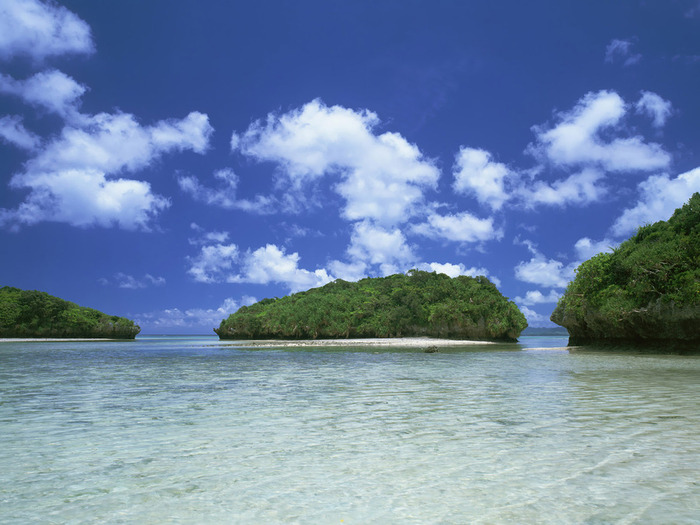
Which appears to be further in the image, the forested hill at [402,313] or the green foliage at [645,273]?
the forested hill at [402,313]

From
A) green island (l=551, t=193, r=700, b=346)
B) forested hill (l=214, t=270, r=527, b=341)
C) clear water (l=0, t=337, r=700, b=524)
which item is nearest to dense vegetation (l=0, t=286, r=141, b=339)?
forested hill (l=214, t=270, r=527, b=341)

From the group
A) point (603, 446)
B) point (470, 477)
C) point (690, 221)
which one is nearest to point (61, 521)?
point (470, 477)

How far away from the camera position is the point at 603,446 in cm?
682

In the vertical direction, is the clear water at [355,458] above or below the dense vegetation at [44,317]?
below

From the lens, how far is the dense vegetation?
289 feet

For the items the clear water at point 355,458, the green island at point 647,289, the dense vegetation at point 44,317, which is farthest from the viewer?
the dense vegetation at point 44,317

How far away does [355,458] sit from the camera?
648 centimetres

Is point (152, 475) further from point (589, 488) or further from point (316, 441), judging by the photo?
point (589, 488)

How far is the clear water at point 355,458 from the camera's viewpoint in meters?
4.58

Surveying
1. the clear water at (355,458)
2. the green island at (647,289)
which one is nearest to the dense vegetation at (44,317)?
the clear water at (355,458)

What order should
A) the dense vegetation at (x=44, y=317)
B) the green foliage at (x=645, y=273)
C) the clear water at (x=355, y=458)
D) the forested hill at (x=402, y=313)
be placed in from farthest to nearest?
the dense vegetation at (x=44, y=317) → the forested hill at (x=402, y=313) → the green foliage at (x=645, y=273) → the clear water at (x=355, y=458)

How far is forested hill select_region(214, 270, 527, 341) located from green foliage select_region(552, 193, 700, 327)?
2714 cm

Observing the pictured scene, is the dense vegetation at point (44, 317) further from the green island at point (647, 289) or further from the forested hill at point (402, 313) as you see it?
the green island at point (647, 289)

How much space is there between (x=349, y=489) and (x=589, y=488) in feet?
8.84
